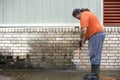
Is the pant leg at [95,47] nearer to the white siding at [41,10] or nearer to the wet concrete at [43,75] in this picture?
the wet concrete at [43,75]

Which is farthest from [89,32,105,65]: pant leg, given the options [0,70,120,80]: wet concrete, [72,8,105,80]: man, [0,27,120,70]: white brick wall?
[0,27,120,70]: white brick wall

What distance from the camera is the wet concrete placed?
9398 mm

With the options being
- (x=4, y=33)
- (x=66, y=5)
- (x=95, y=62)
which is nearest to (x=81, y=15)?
(x=95, y=62)

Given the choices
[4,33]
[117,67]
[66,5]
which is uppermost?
[66,5]

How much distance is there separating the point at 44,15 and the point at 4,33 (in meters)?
1.13

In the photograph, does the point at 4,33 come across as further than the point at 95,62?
Yes

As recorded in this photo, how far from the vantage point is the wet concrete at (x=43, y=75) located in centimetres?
940

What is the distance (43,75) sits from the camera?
9750 mm

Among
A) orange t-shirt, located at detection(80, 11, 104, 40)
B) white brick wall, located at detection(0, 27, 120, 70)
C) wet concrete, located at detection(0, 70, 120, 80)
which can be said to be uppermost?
orange t-shirt, located at detection(80, 11, 104, 40)

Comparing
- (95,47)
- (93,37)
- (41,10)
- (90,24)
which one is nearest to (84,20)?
(90,24)

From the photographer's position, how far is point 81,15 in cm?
832

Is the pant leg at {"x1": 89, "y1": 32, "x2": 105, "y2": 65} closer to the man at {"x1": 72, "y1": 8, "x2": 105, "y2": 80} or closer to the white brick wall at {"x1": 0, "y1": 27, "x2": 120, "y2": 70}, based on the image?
the man at {"x1": 72, "y1": 8, "x2": 105, "y2": 80}

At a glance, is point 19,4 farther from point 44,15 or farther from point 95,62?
point 95,62

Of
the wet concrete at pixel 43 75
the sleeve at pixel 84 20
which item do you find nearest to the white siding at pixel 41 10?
the wet concrete at pixel 43 75
